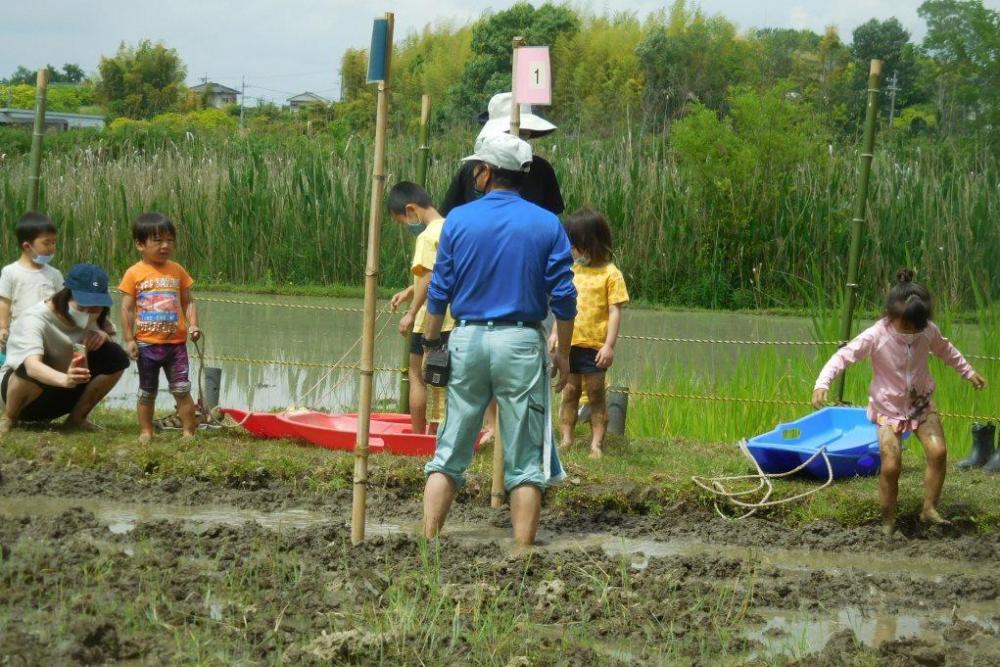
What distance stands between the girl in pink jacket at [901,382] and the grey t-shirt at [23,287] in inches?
184

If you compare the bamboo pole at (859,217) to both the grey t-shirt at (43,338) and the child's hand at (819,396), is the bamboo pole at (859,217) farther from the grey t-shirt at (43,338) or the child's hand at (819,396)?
the grey t-shirt at (43,338)

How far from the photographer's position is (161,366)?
7.93m

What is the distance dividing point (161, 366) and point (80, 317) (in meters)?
0.59

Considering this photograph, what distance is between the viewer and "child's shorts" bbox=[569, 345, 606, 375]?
787 cm

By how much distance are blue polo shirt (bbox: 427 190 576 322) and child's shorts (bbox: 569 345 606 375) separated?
6.94ft

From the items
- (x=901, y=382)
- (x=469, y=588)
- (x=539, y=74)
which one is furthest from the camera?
(x=539, y=74)

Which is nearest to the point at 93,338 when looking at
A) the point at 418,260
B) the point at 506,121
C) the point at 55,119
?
the point at 418,260

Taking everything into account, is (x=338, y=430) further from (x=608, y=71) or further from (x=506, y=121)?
(x=608, y=71)

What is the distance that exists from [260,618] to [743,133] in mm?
14373

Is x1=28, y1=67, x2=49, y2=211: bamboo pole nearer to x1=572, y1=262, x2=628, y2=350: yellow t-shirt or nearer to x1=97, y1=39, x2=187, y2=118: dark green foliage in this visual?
x1=572, y1=262, x2=628, y2=350: yellow t-shirt

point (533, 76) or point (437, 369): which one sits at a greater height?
point (533, 76)

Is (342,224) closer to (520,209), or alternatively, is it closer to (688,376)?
(688,376)

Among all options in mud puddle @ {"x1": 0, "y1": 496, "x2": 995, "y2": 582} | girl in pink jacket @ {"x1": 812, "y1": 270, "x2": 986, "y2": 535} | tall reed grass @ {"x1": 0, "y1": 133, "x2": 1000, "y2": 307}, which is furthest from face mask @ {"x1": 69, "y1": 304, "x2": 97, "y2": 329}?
tall reed grass @ {"x1": 0, "y1": 133, "x2": 1000, "y2": 307}

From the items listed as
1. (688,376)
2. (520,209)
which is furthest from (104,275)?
(688,376)
